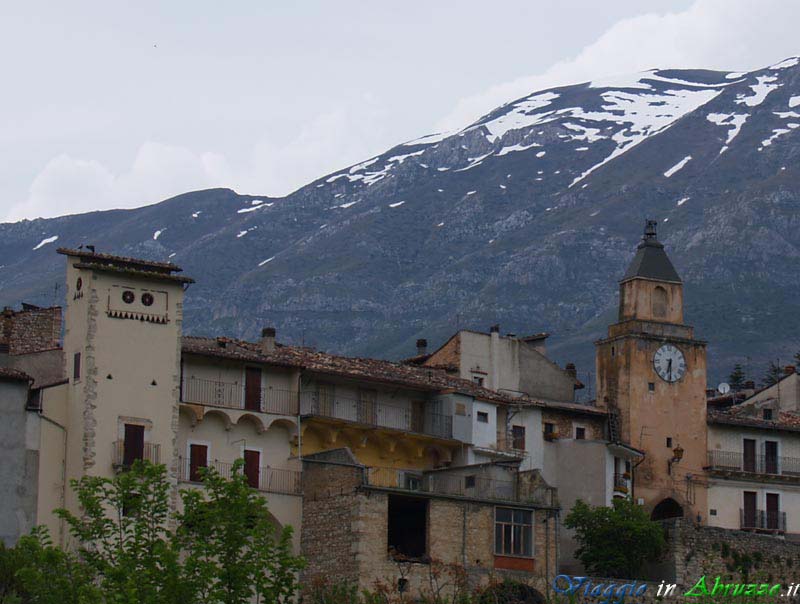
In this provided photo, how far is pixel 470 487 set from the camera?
72.4 m

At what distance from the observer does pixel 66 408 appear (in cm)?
6681

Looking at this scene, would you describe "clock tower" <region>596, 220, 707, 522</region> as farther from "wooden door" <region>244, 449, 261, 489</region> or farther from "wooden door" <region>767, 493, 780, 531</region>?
"wooden door" <region>244, 449, 261, 489</region>

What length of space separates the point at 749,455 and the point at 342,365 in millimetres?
22285

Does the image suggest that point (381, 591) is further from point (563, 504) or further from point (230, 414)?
point (563, 504)

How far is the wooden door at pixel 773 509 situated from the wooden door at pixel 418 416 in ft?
61.4

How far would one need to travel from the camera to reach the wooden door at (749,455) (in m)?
88.4

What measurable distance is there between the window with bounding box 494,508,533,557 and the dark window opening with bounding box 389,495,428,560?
312 centimetres

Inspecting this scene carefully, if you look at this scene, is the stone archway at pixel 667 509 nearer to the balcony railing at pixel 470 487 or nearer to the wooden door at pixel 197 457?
the balcony railing at pixel 470 487

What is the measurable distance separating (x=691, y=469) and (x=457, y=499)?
20686mm

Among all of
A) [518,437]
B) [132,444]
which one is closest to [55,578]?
[132,444]

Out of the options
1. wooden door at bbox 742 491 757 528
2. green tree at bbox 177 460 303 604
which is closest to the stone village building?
wooden door at bbox 742 491 757 528

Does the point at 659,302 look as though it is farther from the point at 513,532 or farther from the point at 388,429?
the point at 513,532

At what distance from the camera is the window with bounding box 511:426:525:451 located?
8275 centimetres

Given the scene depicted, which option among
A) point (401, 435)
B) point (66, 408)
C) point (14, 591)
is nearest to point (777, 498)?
point (401, 435)
